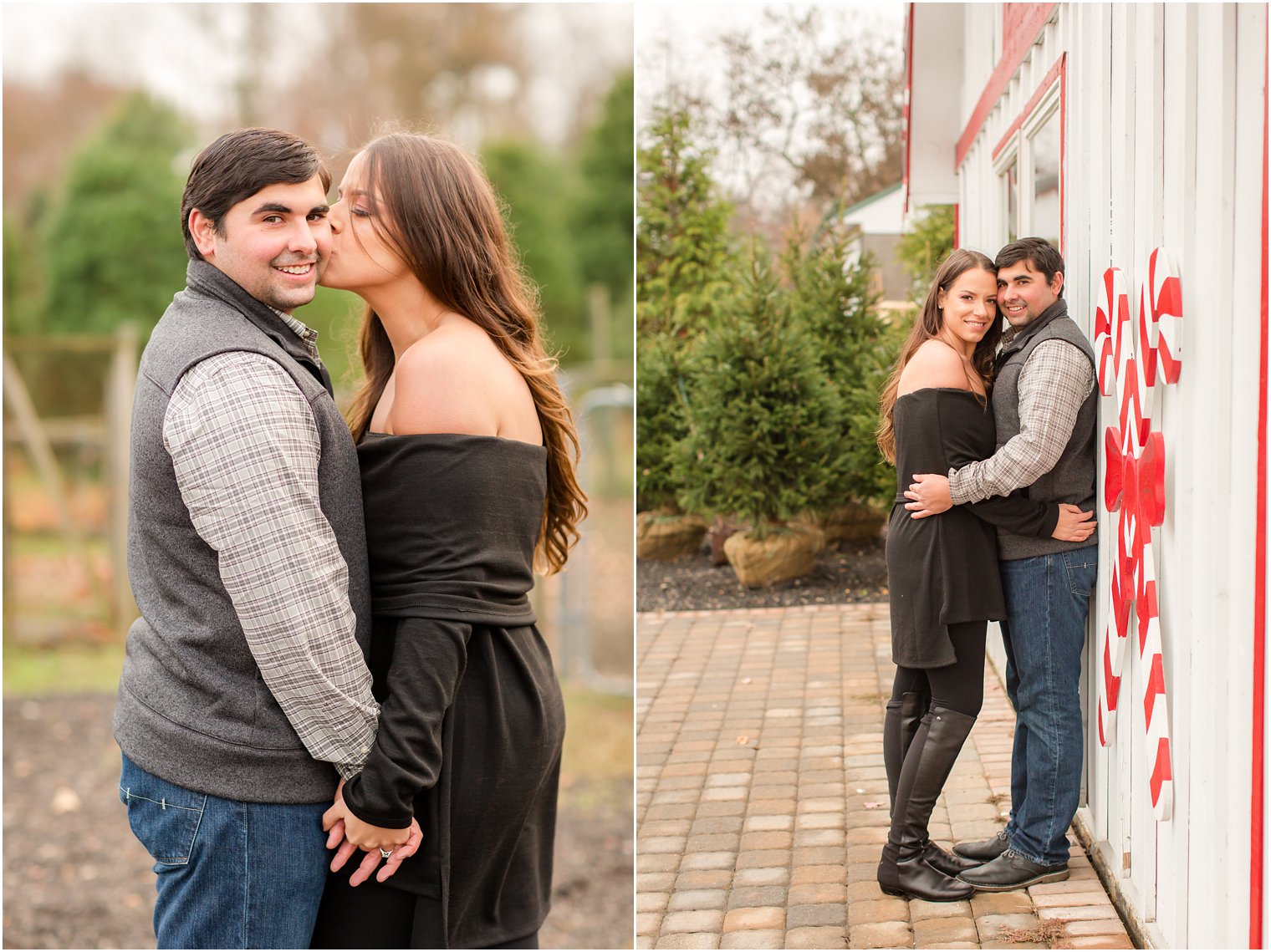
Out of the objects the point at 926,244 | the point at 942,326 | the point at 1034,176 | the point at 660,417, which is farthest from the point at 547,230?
the point at 942,326

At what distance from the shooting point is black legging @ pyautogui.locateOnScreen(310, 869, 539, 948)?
222cm

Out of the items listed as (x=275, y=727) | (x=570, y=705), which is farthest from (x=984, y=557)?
(x=570, y=705)

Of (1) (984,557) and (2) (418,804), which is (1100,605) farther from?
(2) (418,804)

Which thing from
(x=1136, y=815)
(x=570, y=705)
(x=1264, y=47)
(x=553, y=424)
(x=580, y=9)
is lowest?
(x=570, y=705)

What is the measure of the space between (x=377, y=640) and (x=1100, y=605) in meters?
1.86

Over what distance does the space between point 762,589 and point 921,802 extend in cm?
284

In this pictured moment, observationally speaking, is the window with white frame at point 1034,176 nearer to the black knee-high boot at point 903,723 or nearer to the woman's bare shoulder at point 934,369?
the woman's bare shoulder at point 934,369

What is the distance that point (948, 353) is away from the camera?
9.91 ft

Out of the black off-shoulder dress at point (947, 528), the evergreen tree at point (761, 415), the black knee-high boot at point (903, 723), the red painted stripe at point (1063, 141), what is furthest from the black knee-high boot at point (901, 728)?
the evergreen tree at point (761, 415)

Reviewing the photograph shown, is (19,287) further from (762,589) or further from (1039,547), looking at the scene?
(1039,547)

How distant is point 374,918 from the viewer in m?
2.24

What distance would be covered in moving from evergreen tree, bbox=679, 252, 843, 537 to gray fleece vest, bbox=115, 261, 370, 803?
386 centimetres

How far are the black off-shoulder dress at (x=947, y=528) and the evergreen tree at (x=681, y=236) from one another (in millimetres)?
4638

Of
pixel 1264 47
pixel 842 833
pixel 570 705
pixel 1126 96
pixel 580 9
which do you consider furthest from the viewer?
pixel 580 9
